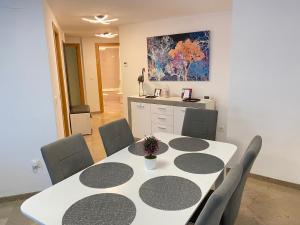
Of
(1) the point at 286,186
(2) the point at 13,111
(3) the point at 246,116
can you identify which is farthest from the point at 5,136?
(1) the point at 286,186

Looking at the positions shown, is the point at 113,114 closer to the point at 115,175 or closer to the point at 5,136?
the point at 5,136

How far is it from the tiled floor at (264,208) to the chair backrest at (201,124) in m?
0.81

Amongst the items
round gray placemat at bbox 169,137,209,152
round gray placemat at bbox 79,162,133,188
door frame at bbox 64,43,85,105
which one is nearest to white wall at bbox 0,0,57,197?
round gray placemat at bbox 79,162,133,188

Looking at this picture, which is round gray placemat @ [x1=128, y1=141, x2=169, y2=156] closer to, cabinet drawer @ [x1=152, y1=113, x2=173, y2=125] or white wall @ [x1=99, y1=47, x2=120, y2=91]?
cabinet drawer @ [x1=152, y1=113, x2=173, y2=125]

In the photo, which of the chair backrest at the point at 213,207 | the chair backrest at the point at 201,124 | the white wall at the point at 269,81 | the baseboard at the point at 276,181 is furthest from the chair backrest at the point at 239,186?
A: the baseboard at the point at 276,181

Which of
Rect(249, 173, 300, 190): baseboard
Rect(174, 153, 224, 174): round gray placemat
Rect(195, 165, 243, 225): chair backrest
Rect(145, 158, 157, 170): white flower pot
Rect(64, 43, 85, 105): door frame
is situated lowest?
Rect(249, 173, 300, 190): baseboard

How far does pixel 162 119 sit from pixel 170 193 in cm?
265

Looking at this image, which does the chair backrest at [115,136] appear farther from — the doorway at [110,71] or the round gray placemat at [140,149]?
the doorway at [110,71]

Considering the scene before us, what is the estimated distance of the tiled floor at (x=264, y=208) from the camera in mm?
2139

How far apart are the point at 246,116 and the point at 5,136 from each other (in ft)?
9.20

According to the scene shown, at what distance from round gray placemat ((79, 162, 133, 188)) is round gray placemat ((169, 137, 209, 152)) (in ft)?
1.93

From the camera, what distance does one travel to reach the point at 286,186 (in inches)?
105

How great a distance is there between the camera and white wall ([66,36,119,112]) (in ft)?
21.2

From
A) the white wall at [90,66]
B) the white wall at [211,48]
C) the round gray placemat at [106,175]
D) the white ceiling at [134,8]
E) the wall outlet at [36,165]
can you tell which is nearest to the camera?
the round gray placemat at [106,175]
